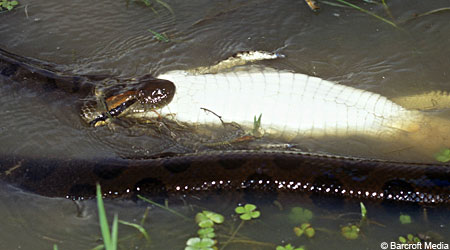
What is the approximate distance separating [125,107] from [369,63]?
2.01 m

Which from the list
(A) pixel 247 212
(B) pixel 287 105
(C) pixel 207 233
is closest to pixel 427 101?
(B) pixel 287 105

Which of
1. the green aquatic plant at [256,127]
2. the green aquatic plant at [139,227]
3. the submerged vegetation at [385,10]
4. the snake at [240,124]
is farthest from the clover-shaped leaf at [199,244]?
the submerged vegetation at [385,10]

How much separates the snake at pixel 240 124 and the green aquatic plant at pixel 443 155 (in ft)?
0.34

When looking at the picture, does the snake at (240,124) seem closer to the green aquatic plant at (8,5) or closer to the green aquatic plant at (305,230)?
the green aquatic plant at (305,230)

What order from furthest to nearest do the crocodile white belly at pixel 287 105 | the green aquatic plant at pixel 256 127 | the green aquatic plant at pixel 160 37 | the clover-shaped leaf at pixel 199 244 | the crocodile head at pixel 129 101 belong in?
1. the green aquatic plant at pixel 160 37
2. the crocodile head at pixel 129 101
3. the crocodile white belly at pixel 287 105
4. the green aquatic plant at pixel 256 127
5. the clover-shaped leaf at pixel 199 244

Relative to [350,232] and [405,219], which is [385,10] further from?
[350,232]

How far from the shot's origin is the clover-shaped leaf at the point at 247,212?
3.18m

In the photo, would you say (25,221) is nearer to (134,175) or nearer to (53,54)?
(134,175)

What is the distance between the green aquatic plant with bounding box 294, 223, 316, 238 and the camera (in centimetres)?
309

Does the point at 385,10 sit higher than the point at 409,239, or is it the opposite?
the point at 385,10

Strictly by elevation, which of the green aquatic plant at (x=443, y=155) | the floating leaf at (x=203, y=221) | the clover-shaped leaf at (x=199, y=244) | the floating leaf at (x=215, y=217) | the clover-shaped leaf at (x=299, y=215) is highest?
the green aquatic plant at (x=443, y=155)

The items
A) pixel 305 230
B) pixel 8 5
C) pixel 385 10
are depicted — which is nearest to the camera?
pixel 305 230

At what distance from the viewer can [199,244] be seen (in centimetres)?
301

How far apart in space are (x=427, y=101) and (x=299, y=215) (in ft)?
5.01
